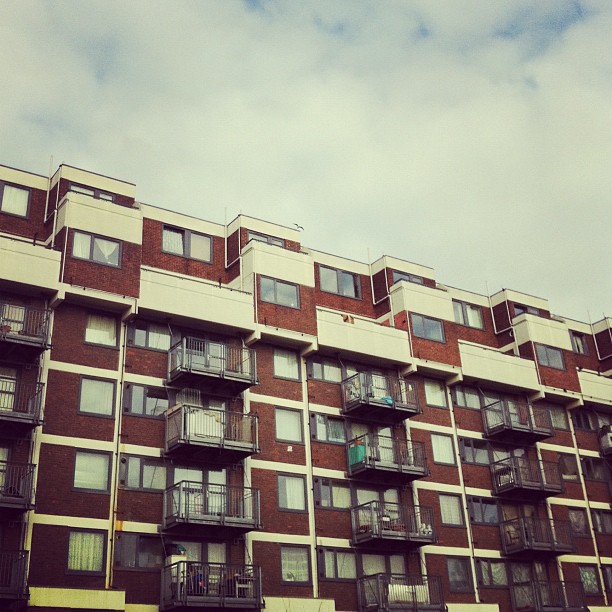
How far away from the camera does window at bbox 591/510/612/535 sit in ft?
148

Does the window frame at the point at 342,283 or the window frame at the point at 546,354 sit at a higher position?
the window frame at the point at 342,283

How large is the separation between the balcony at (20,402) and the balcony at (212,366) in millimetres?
5593

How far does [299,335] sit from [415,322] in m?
7.08

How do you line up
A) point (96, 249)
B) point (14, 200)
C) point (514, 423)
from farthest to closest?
1. point (514, 423)
2. point (14, 200)
3. point (96, 249)

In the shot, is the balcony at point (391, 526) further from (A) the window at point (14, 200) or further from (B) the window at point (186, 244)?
(A) the window at point (14, 200)

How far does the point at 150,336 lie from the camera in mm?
35875

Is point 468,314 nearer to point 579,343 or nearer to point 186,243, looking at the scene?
point 579,343

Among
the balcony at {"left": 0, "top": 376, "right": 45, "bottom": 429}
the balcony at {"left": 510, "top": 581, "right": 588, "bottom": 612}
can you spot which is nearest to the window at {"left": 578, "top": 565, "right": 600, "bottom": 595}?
the balcony at {"left": 510, "top": 581, "right": 588, "bottom": 612}

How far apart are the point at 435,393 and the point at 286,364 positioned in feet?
27.7

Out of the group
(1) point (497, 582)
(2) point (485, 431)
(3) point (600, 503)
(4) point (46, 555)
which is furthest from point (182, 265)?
(3) point (600, 503)

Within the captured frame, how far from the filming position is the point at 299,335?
38719 mm

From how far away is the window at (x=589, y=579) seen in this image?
140ft

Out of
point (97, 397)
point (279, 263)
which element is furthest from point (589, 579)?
point (97, 397)

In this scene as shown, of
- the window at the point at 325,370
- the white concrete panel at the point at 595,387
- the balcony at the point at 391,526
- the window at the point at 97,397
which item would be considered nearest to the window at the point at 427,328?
the window at the point at 325,370
